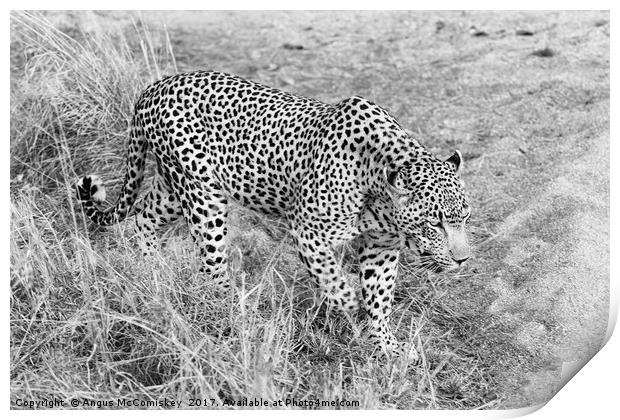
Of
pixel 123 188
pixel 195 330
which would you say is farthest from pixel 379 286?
pixel 123 188

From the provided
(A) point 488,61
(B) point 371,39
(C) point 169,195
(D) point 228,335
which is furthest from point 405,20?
(D) point 228,335

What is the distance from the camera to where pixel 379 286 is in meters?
6.21

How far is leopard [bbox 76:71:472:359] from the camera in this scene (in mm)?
5684

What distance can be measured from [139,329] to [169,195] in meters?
1.09

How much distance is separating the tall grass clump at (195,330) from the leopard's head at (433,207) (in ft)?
2.27

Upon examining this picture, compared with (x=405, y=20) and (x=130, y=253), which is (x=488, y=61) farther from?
(x=130, y=253)

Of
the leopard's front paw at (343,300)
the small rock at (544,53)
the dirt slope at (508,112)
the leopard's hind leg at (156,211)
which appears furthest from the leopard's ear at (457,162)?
the small rock at (544,53)

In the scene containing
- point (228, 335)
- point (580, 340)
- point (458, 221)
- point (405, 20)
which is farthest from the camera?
point (405, 20)

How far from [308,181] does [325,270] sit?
1.83ft

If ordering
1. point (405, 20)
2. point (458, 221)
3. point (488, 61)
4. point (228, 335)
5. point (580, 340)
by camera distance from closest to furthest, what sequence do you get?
point (458, 221), point (228, 335), point (580, 340), point (488, 61), point (405, 20)

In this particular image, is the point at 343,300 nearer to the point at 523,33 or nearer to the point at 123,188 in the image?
the point at 123,188

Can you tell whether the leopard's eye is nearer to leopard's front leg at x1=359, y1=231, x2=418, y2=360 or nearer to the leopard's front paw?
leopard's front leg at x1=359, y1=231, x2=418, y2=360

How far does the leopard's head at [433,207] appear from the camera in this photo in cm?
559

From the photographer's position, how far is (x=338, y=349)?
20.2 feet
